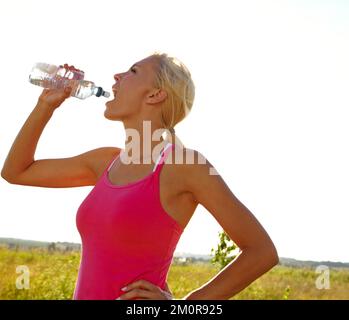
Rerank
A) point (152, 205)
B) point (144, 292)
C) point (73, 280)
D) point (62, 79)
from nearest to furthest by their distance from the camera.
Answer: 1. point (144, 292)
2. point (152, 205)
3. point (62, 79)
4. point (73, 280)

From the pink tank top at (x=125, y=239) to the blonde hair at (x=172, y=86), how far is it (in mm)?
348

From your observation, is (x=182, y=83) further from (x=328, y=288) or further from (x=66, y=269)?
(x=328, y=288)

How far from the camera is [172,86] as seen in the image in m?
2.75

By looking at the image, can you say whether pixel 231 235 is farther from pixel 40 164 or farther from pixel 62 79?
pixel 62 79

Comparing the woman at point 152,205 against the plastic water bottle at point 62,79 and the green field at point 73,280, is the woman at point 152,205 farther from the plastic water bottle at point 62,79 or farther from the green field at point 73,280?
the green field at point 73,280

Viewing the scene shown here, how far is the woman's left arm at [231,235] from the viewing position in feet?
7.56

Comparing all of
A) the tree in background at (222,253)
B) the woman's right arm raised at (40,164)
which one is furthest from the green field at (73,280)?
the woman's right arm raised at (40,164)

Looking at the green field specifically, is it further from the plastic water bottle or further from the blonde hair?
the blonde hair

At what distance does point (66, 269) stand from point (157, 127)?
5.47 metres

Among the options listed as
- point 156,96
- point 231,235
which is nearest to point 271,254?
point 231,235

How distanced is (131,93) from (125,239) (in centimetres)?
66
